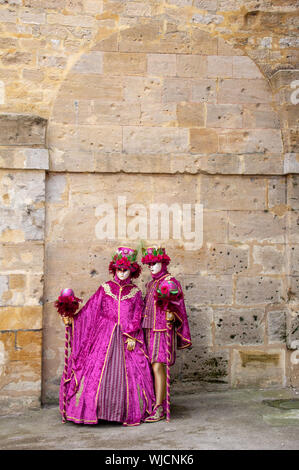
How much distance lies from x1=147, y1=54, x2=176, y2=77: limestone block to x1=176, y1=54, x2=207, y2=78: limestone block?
51 mm

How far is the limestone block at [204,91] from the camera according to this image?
540 centimetres

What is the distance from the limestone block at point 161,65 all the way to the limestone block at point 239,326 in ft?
7.50

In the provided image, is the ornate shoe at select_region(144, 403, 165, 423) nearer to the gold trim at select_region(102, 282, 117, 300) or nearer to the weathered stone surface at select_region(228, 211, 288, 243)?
the gold trim at select_region(102, 282, 117, 300)

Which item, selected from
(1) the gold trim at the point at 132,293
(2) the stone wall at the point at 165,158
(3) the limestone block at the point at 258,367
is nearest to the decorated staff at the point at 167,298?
(1) the gold trim at the point at 132,293

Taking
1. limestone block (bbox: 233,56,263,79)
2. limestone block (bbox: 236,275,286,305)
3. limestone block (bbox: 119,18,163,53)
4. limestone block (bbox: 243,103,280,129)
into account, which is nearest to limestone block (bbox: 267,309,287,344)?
limestone block (bbox: 236,275,286,305)

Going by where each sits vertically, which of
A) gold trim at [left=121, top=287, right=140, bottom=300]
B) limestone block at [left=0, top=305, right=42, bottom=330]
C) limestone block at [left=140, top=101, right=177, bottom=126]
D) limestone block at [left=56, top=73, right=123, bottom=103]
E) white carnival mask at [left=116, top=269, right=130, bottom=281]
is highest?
limestone block at [left=56, top=73, right=123, bottom=103]

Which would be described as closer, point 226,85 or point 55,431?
point 55,431

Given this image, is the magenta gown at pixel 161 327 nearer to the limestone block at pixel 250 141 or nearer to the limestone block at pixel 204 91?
the limestone block at pixel 250 141

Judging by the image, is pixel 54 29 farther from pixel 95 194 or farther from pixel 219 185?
pixel 219 185

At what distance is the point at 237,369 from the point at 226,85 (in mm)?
2707

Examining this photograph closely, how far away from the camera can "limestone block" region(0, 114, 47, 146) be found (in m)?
5.05
